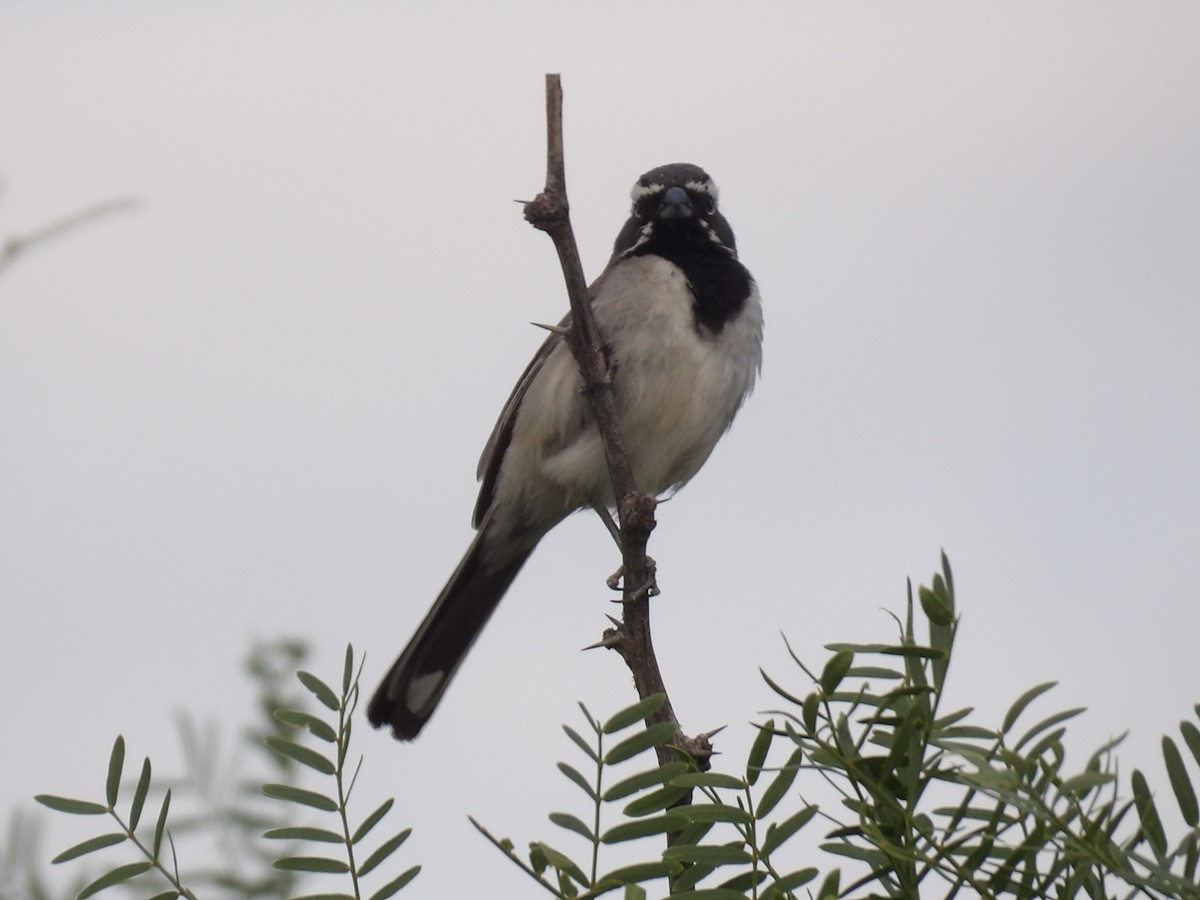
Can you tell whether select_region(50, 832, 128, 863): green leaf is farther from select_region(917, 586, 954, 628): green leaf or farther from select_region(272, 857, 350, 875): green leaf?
select_region(917, 586, 954, 628): green leaf

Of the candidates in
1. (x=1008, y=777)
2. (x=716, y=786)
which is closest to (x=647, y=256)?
(x=716, y=786)

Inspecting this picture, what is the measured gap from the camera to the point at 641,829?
2141 millimetres

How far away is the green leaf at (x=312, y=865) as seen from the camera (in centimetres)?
183

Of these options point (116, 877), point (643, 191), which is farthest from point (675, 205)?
point (116, 877)

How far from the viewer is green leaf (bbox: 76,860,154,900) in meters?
1.80

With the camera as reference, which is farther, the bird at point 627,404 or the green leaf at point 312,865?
the bird at point 627,404

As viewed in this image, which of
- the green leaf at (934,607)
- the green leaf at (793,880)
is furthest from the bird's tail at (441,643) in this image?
the green leaf at (934,607)

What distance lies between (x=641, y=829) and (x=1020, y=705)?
1.98ft

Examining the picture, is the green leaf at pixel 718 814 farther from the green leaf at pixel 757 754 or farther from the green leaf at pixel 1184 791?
the green leaf at pixel 1184 791

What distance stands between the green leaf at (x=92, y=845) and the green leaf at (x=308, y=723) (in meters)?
0.25

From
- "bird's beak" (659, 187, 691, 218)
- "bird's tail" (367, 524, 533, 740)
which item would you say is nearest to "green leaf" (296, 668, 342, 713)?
"bird's tail" (367, 524, 533, 740)

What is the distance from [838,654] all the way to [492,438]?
5.37 meters

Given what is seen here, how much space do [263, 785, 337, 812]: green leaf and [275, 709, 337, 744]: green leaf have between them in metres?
0.09

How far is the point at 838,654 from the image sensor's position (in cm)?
186
